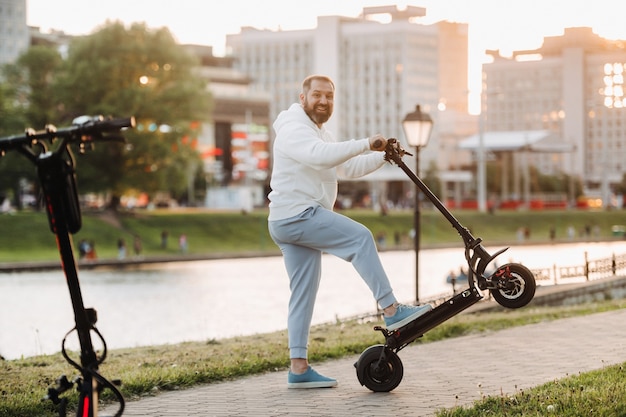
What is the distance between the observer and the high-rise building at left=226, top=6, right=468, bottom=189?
17588 centimetres

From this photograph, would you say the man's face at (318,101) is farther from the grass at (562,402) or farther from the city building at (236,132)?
the city building at (236,132)

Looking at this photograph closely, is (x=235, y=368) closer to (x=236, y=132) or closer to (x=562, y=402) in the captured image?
(x=562, y=402)

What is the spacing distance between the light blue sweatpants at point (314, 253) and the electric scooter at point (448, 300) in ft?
0.82

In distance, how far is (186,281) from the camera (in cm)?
3853

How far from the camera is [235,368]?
8.45m

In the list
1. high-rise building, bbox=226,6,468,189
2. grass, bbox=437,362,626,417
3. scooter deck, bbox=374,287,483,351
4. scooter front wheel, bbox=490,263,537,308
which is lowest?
grass, bbox=437,362,626,417

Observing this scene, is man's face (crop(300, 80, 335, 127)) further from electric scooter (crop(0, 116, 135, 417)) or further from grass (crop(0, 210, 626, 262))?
grass (crop(0, 210, 626, 262))

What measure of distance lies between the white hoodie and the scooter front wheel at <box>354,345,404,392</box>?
0.97 meters

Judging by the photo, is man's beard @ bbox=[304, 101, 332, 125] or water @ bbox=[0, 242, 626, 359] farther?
water @ bbox=[0, 242, 626, 359]

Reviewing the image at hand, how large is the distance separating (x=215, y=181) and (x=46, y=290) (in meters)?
88.7

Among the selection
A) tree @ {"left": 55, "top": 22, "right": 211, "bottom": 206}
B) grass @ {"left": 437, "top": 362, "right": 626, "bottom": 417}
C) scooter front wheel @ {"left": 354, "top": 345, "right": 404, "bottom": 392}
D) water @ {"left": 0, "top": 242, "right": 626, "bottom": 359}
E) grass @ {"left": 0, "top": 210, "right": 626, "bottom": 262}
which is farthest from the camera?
tree @ {"left": 55, "top": 22, "right": 211, "bottom": 206}

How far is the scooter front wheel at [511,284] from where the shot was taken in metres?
6.68

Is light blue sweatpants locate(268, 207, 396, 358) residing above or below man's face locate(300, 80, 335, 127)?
below

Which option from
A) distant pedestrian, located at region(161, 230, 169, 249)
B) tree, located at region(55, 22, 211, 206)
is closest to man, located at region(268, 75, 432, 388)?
distant pedestrian, located at region(161, 230, 169, 249)
